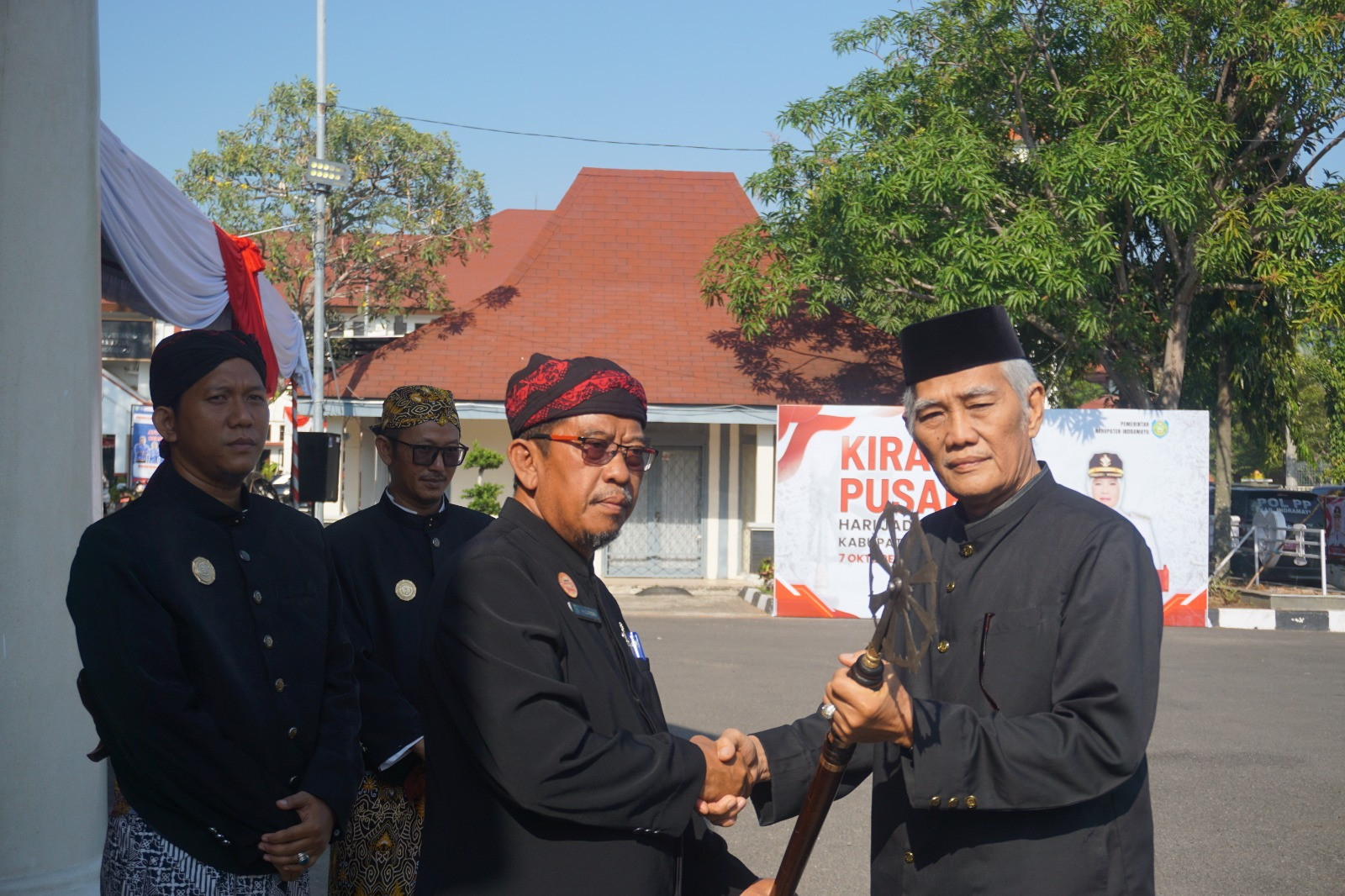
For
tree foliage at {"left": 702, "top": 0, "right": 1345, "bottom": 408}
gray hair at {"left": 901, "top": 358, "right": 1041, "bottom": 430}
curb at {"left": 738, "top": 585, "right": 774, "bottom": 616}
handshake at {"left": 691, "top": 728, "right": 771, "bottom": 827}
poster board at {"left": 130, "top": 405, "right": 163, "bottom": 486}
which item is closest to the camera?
handshake at {"left": 691, "top": 728, "right": 771, "bottom": 827}

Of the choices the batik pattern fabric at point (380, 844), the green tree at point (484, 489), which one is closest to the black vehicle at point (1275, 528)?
the green tree at point (484, 489)

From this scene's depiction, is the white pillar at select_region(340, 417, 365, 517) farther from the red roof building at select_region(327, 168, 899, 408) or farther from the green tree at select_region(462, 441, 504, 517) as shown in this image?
the green tree at select_region(462, 441, 504, 517)

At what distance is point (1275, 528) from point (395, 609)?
15.3m

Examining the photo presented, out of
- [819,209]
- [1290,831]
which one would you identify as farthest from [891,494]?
[1290,831]

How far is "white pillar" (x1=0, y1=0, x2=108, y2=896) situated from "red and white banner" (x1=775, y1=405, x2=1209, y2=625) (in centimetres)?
987

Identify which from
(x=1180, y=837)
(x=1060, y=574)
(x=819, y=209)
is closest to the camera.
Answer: (x=1060, y=574)

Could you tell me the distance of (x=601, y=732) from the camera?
6.94ft

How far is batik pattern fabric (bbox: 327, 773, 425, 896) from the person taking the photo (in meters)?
3.23

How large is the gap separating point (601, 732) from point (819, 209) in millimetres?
12917

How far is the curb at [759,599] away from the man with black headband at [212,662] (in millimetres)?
11024

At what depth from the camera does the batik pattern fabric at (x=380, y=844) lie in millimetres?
3232

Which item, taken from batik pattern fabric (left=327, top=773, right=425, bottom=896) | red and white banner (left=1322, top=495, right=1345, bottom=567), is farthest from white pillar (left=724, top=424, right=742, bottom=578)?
batik pattern fabric (left=327, top=773, right=425, bottom=896)

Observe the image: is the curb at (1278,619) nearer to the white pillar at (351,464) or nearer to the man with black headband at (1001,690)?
the man with black headband at (1001,690)

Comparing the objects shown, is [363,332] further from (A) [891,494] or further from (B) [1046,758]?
(B) [1046,758]
